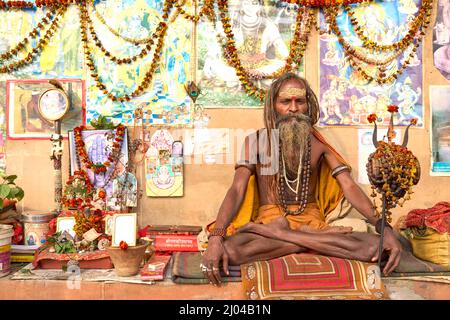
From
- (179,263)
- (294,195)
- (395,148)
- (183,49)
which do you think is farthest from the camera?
(183,49)

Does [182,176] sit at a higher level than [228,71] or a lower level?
lower

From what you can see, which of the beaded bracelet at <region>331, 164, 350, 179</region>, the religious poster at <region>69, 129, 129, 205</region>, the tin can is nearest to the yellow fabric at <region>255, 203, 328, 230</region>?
the beaded bracelet at <region>331, 164, 350, 179</region>

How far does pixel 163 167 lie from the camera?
183 inches

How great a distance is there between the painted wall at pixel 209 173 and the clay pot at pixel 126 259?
1.34m

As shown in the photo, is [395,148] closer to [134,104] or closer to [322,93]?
[322,93]

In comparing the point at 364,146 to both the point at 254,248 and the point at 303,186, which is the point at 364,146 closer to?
the point at 303,186

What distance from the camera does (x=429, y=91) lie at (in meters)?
4.71

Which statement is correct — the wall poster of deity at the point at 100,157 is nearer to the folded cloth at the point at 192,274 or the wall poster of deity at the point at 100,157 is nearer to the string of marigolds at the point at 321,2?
the folded cloth at the point at 192,274

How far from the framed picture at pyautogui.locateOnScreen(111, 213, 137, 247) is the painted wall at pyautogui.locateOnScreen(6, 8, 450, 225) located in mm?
1259

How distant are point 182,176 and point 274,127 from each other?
1304 mm

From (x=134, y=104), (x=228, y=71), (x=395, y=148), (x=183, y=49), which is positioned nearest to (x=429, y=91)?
(x=395, y=148)

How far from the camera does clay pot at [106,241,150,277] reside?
10.8ft

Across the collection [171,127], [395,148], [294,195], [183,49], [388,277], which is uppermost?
[183,49]

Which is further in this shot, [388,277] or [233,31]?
[233,31]
